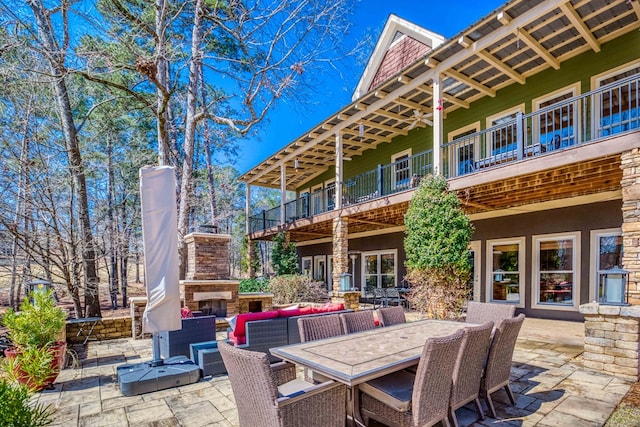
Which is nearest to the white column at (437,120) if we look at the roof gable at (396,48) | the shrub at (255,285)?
the roof gable at (396,48)

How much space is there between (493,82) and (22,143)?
10804 millimetres

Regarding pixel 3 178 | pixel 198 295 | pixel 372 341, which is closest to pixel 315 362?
pixel 372 341

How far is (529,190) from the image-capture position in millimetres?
7359

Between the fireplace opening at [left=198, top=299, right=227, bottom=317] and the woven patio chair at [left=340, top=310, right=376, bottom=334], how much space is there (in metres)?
4.82

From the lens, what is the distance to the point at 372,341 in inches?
126

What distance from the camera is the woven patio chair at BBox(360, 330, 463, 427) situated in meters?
2.35

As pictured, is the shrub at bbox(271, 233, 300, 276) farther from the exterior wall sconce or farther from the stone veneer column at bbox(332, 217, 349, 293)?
the exterior wall sconce

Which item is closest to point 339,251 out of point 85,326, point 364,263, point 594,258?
point 364,263

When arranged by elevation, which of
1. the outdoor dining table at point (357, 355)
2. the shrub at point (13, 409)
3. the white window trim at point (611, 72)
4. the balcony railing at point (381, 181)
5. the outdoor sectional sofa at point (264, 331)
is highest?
the white window trim at point (611, 72)

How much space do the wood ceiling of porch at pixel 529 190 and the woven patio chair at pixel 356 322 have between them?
418cm

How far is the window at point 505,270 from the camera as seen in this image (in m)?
8.74

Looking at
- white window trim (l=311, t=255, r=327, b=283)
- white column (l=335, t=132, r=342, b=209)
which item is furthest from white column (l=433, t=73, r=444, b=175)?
white window trim (l=311, t=255, r=327, b=283)

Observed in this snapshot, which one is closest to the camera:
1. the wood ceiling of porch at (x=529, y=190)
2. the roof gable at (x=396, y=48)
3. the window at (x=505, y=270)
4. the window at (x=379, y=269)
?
→ the wood ceiling of porch at (x=529, y=190)

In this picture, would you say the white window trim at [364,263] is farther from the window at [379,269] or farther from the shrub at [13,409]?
the shrub at [13,409]
